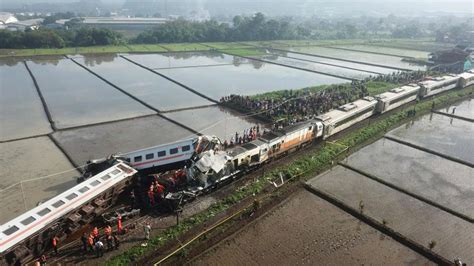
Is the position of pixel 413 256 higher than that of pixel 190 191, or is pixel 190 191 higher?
pixel 190 191

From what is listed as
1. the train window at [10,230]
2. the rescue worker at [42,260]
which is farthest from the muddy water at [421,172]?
the train window at [10,230]

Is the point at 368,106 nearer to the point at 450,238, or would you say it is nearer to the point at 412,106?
the point at 412,106

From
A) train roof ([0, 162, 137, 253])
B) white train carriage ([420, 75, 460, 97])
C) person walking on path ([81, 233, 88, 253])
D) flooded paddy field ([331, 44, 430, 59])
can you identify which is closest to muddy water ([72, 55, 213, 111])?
train roof ([0, 162, 137, 253])

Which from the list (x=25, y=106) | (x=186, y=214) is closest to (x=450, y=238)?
(x=186, y=214)

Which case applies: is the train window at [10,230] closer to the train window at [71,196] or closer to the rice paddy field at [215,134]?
the train window at [71,196]

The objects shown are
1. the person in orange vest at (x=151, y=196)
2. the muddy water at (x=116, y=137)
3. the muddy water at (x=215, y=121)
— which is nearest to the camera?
the person in orange vest at (x=151, y=196)

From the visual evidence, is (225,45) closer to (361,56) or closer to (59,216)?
(361,56)

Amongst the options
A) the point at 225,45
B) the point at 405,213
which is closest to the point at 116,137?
the point at 405,213
